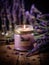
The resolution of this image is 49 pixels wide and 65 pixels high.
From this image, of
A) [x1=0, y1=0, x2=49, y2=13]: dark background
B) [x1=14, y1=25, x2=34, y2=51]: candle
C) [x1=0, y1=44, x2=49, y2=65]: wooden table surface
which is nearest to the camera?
[x1=0, y1=44, x2=49, y2=65]: wooden table surface

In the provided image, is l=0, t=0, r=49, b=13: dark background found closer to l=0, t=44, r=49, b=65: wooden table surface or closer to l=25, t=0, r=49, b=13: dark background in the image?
l=25, t=0, r=49, b=13: dark background

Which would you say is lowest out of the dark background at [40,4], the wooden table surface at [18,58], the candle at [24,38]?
the wooden table surface at [18,58]

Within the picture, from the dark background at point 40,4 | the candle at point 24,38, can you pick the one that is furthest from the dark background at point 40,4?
the candle at point 24,38

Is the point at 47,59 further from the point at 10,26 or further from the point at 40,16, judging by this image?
the point at 10,26

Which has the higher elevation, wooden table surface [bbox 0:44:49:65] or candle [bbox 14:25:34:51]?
candle [bbox 14:25:34:51]

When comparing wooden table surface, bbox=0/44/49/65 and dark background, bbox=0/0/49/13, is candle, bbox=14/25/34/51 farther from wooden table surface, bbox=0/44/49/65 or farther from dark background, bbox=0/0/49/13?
Result: dark background, bbox=0/0/49/13

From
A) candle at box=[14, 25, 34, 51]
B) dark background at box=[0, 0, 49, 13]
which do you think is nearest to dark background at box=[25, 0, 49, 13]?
dark background at box=[0, 0, 49, 13]

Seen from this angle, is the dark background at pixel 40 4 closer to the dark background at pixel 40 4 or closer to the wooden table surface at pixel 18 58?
the dark background at pixel 40 4

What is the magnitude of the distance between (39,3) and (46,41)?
396 mm

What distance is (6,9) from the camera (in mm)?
1280

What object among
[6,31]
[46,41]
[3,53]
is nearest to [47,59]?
[46,41]

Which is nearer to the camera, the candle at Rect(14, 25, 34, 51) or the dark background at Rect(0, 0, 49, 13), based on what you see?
the candle at Rect(14, 25, 34, 51)

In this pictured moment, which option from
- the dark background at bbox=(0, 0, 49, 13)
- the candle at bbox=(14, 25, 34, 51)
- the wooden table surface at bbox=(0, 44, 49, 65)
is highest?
the dark background at bbox=(0, 0, 49, 13)

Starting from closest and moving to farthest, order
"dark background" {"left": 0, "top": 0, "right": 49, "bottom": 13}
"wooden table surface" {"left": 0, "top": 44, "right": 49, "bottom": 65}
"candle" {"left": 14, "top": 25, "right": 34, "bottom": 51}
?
"wooden table surface" {"left": 0, "top": 44, "right": 49, "bottom": 65}
"candle" {"left": 14, "top": 25, "right": 34, "bottom": 51}
"dark background" {"left": 0, "top": 0, "right": 49, "bottom": 13}
